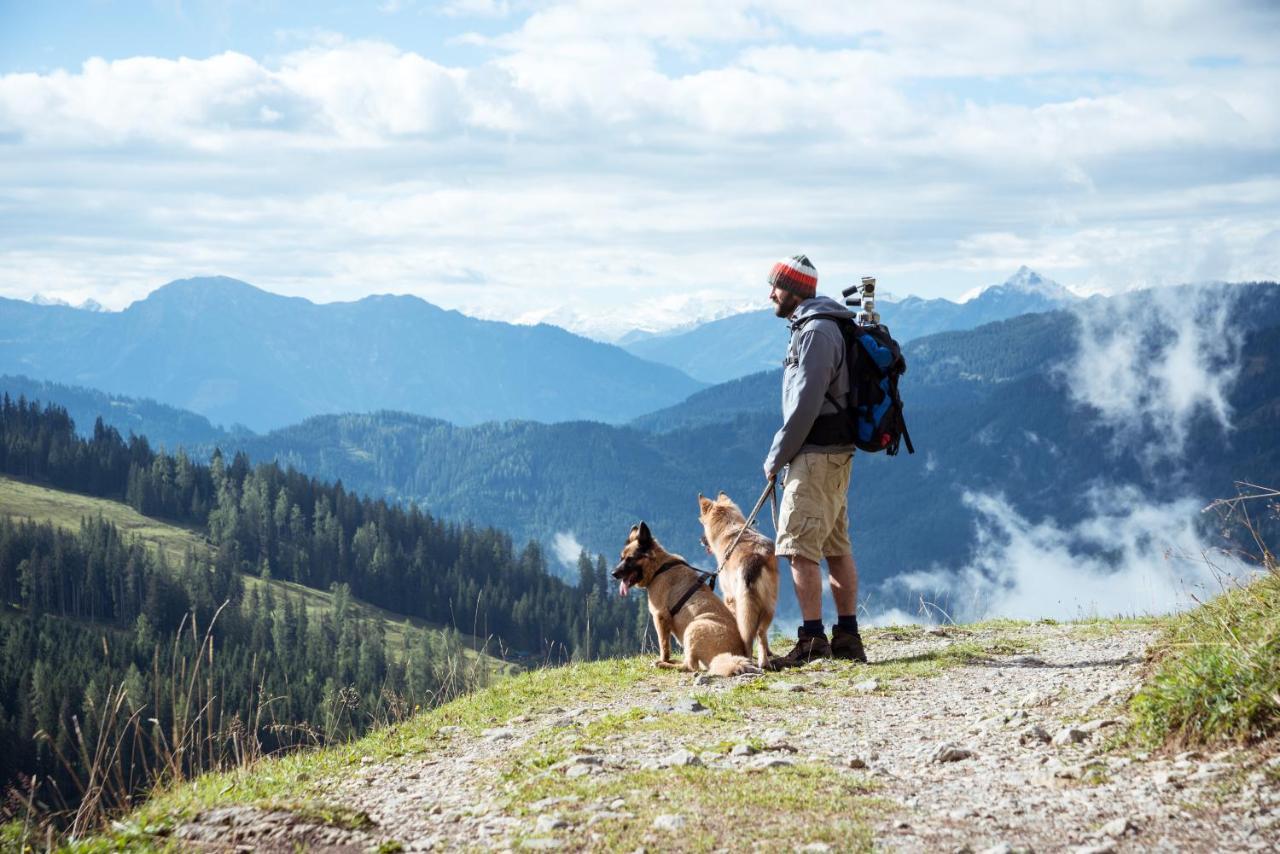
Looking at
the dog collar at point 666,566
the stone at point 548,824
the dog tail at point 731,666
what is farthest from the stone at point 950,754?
the dog collar at point 666,566

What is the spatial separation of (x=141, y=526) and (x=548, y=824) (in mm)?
173343

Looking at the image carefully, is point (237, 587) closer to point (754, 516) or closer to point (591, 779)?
point (754, 516)

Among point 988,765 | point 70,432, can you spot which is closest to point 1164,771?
point 988,765

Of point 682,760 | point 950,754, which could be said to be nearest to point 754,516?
point 682,760

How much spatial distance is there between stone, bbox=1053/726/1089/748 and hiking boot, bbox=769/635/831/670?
4306 millimetres

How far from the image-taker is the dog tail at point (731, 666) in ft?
33.5

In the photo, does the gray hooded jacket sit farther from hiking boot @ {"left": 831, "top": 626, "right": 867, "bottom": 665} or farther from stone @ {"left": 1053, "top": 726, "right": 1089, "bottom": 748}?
stone @ {"left": 1053, "top": 726, "right": 1089, "bottom": 748}

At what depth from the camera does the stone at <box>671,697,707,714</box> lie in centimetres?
843

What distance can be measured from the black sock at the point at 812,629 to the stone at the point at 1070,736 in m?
4.22

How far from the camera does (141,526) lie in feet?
523

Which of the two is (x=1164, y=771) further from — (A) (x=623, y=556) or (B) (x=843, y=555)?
(A) (x=623, y=556)

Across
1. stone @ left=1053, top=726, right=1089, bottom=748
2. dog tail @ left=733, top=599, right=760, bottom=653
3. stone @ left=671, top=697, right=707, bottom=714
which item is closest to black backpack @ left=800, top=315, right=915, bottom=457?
dog tail @ left=733, top=599, right=760, bottom=653

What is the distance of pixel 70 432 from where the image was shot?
183500 millimetres

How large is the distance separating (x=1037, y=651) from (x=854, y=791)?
639 cm
